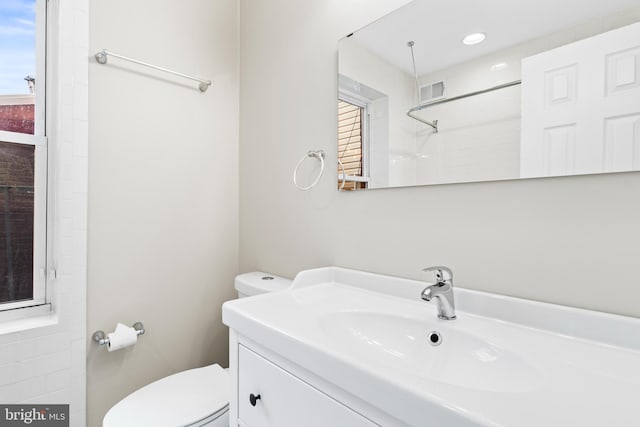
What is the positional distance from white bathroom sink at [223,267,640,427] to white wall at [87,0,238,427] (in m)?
0.81

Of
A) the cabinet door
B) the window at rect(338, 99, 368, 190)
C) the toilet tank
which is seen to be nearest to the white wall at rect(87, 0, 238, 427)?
the toilet tank

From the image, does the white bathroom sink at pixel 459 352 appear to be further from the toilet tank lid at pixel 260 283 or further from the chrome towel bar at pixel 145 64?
the chrome towel bar at pixel 145 64

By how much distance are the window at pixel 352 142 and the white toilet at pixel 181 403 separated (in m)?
0.57

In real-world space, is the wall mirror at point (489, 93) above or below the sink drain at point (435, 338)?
above

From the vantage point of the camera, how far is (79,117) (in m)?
1.34

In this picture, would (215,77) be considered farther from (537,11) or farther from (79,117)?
(537,11)

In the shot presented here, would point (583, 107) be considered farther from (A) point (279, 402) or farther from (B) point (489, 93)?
(A) point (279, 402)

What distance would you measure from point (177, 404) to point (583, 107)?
1.52 metres

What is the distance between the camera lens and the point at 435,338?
82 centimetres

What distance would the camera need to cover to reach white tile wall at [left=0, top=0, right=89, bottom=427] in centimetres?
127

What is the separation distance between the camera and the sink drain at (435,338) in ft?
2.65

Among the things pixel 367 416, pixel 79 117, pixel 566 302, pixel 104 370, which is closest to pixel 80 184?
pixel 79 117

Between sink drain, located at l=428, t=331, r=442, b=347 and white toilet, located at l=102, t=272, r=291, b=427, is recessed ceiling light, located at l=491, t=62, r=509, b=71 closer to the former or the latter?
sink drain, located at l=428, t=331, r=442, b=347

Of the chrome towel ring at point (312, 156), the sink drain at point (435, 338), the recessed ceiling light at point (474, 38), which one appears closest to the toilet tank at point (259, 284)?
the chrome towel ring at point (312, 156)
